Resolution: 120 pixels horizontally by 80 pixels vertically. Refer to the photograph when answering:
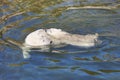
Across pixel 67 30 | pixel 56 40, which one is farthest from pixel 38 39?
pixel 67 30

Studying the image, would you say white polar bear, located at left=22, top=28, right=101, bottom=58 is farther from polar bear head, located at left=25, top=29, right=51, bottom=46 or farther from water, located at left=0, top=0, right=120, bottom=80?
water, located at left=0, top=0, right=120, bottom=80

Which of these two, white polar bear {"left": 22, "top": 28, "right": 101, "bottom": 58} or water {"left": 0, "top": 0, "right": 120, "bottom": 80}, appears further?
white polar bear {"left": 22, "top": 28, "right": 101, "bottom": 58}

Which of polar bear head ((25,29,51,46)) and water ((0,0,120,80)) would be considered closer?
water ((0,0,120,80))

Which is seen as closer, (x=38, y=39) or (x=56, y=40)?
(x=38, y=39)

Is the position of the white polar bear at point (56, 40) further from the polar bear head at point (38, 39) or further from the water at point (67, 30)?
the water at point (67, 30)

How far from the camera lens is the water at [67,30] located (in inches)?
264

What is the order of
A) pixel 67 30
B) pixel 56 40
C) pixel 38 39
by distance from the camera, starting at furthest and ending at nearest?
pixel 67 30, pixel 56 40, pixel 38 39

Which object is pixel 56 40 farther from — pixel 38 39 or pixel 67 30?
pixel 67 30

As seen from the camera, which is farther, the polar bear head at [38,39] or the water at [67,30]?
the polar bear head at [38,39]

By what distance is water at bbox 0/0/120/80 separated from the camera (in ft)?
22.0

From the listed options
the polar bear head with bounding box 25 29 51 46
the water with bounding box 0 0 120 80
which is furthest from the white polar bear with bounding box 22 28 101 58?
the water with bounding box 0 0 120 80

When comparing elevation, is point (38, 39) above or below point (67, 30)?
below

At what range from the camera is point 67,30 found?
336 inches

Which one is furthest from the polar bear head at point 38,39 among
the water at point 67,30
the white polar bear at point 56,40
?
the water at point 67,30
